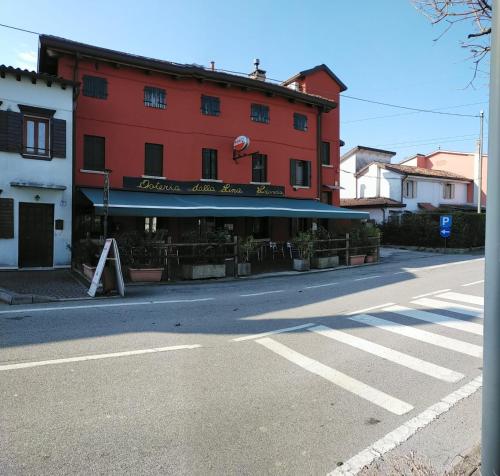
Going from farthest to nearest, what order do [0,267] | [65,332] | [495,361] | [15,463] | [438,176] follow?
[438,176] < [0,267] < [65,332] < [15,463] < [495,361]

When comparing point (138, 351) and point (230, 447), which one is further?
point (138, 351)

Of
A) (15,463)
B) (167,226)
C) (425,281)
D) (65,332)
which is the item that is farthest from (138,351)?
(167,226)

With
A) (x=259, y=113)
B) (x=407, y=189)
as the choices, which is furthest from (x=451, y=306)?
(x=407, y=189)

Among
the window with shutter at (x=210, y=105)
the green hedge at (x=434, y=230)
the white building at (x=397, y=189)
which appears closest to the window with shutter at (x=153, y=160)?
the window with shutter at (x=210, y=105)

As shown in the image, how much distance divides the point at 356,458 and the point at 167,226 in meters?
17.4

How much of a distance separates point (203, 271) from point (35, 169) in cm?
701

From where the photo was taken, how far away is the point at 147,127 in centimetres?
1958

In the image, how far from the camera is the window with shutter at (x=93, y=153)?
712 inches

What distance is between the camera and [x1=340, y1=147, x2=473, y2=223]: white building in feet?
112

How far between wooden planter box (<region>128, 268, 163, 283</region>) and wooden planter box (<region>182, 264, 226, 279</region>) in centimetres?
107

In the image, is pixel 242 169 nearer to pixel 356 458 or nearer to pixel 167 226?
pixel 167 226

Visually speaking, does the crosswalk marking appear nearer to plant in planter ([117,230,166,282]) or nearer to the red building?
plant in planter ([117,230,166,282])

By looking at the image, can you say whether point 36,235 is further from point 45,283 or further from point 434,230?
point 434,230

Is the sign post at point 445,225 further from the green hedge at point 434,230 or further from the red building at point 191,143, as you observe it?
the red building at point 191,143
